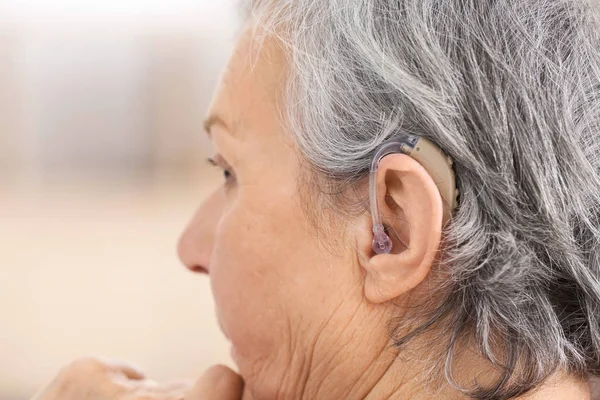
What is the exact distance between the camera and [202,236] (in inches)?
46.6

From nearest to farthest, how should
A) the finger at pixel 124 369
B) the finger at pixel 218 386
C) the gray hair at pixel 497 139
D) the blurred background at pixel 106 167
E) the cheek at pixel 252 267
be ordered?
1. the gray hair at pixel 497 139
2. the cheek at pixel 252 267
3. the finger at pixel 218 386
4. the finger at pixel 124 369
5. the blurred background at pixel 106 167

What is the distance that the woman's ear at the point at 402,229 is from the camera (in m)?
0.90

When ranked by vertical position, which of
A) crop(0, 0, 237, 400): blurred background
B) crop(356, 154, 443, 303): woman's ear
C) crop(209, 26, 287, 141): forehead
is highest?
crop(209, 26, 287, 141): forehead

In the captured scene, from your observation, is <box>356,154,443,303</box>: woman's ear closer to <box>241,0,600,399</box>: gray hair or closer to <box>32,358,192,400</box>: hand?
<box>241,0,600,399</box>: gray hair

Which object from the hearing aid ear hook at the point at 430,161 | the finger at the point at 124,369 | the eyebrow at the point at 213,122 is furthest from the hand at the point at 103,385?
the hearing aid ear hook at the point at 430,161

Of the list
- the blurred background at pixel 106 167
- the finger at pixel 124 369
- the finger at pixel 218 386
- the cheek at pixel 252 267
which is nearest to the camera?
the cheek at pixel 252 267

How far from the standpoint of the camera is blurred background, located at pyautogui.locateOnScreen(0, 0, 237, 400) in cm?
360

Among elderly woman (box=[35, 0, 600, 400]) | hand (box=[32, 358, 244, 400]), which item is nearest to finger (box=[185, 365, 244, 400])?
hand (box=[32, 358, 244, 400])

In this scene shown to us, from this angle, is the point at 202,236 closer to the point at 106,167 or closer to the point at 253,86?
the point at 253,86

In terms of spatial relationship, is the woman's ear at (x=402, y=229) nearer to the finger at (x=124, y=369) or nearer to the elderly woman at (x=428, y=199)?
the elderly woman at (x=428, y=199)

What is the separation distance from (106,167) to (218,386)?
2846 millimetres

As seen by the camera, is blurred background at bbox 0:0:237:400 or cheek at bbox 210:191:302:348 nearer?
cheek at bbox 210:191:302:348

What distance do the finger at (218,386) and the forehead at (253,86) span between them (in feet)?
1.21

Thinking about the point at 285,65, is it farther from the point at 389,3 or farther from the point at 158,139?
the point at 158,139
